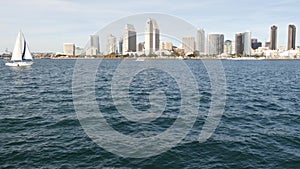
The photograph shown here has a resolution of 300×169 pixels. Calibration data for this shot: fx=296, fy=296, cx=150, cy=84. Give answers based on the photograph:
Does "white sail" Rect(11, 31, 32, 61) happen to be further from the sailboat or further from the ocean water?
the ocean water

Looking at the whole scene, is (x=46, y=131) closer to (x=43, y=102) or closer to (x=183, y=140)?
(x=183, y=140)

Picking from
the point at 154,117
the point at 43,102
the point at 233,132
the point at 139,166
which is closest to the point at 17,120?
the point at 43,102

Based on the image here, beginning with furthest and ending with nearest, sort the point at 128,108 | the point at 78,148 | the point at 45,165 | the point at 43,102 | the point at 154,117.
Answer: the point at 43,102 → the point at 128,108 → the point at 154,117 → the point at 78,148 → the point at 45,165

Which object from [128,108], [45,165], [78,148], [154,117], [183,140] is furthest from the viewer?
Answer: [128,108]

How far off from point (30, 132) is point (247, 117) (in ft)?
58.6

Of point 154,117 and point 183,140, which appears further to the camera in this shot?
point 154,117

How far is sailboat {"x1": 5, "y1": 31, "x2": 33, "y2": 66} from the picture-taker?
4715 inches

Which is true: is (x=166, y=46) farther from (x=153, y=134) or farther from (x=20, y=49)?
(x=20, y=49)

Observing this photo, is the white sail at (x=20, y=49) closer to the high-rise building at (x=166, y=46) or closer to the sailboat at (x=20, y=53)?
the sailboat at (x=20, y=53)

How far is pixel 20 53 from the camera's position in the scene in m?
120

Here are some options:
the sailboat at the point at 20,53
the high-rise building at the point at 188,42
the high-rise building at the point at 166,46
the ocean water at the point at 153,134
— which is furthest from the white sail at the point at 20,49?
the high-rise building at the point at 188,42

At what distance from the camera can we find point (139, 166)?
49.8 ft

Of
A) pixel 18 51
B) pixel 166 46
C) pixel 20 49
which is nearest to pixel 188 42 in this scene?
pixel 166 46

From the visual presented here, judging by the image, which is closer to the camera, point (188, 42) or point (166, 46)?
point (188, 42)
